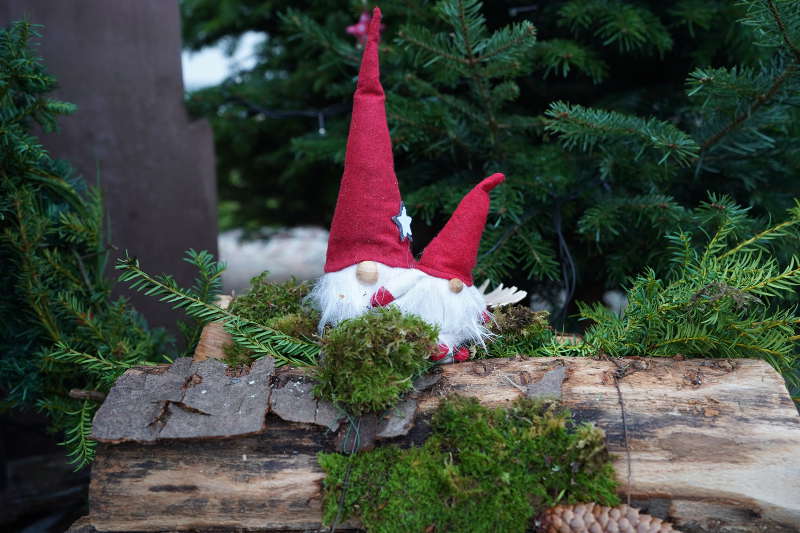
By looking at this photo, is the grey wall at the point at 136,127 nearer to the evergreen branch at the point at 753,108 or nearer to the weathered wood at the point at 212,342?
the weathered wood at the point at 212,342

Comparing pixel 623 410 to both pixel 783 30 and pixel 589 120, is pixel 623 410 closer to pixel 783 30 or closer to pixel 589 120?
pixel 589 120

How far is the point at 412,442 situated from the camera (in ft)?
3.34

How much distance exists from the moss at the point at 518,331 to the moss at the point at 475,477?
0.82ft

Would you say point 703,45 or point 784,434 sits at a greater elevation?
point 703,45

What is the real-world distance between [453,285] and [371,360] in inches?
9.2

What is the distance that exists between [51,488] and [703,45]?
235cm

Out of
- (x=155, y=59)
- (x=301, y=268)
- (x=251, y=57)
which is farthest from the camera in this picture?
(x=301, y=268)

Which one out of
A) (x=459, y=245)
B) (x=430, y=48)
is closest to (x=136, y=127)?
(x=430, y=48)

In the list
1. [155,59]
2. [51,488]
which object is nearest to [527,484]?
[51,488]

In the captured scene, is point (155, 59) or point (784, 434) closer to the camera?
point (784, 434)

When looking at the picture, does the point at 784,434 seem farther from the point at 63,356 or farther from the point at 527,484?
the point at 63,356

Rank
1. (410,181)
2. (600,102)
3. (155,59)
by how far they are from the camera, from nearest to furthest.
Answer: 1. (600,102)
2. (410,181)
3. (155,59)

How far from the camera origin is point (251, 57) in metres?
2.57

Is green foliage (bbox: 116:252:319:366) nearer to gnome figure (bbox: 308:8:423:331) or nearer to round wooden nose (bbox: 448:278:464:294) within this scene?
gnome figure (bbox: 308:8:423:331)
